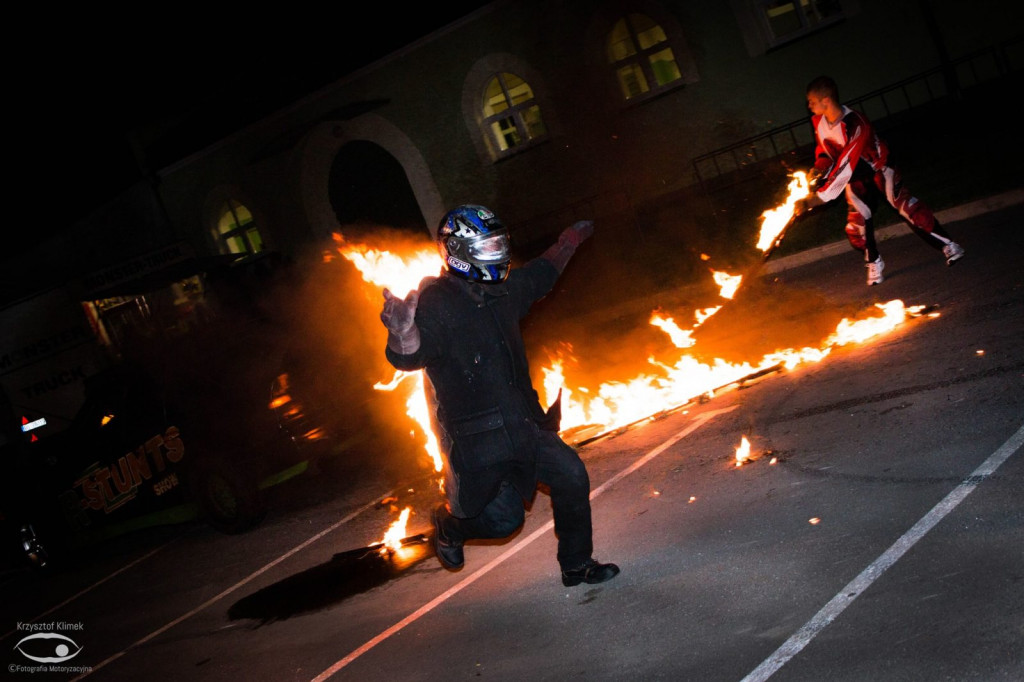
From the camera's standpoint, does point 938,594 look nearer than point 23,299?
Yes

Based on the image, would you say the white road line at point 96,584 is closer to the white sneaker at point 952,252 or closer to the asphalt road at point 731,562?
the asphalt road at point 731,562

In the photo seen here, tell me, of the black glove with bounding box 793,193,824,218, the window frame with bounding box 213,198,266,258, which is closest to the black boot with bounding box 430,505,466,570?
the black glove with bounding box 793,193,824,218

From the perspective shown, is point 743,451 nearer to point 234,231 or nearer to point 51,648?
point 51,648

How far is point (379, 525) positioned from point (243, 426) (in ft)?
7.37

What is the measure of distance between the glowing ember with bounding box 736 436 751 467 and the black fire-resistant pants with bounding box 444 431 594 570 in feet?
4.61

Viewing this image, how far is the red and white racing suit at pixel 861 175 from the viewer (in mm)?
8875

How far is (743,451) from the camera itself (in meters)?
6.25

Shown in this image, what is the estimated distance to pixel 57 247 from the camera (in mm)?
24203

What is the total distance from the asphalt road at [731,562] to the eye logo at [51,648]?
0.13 meters

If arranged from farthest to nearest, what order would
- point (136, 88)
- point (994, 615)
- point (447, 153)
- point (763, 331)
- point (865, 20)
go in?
point (136, 88), point (447, 153), point (865, 20), point (763, 331), point (994, 615)

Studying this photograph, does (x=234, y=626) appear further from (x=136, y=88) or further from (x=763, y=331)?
(x=136, y=88)

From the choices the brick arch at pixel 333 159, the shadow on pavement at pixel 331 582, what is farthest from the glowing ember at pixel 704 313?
the brick arch at pixel 333 159

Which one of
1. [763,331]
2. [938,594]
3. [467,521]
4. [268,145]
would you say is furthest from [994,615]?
[268,145]

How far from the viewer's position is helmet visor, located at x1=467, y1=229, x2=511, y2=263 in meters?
4.93
